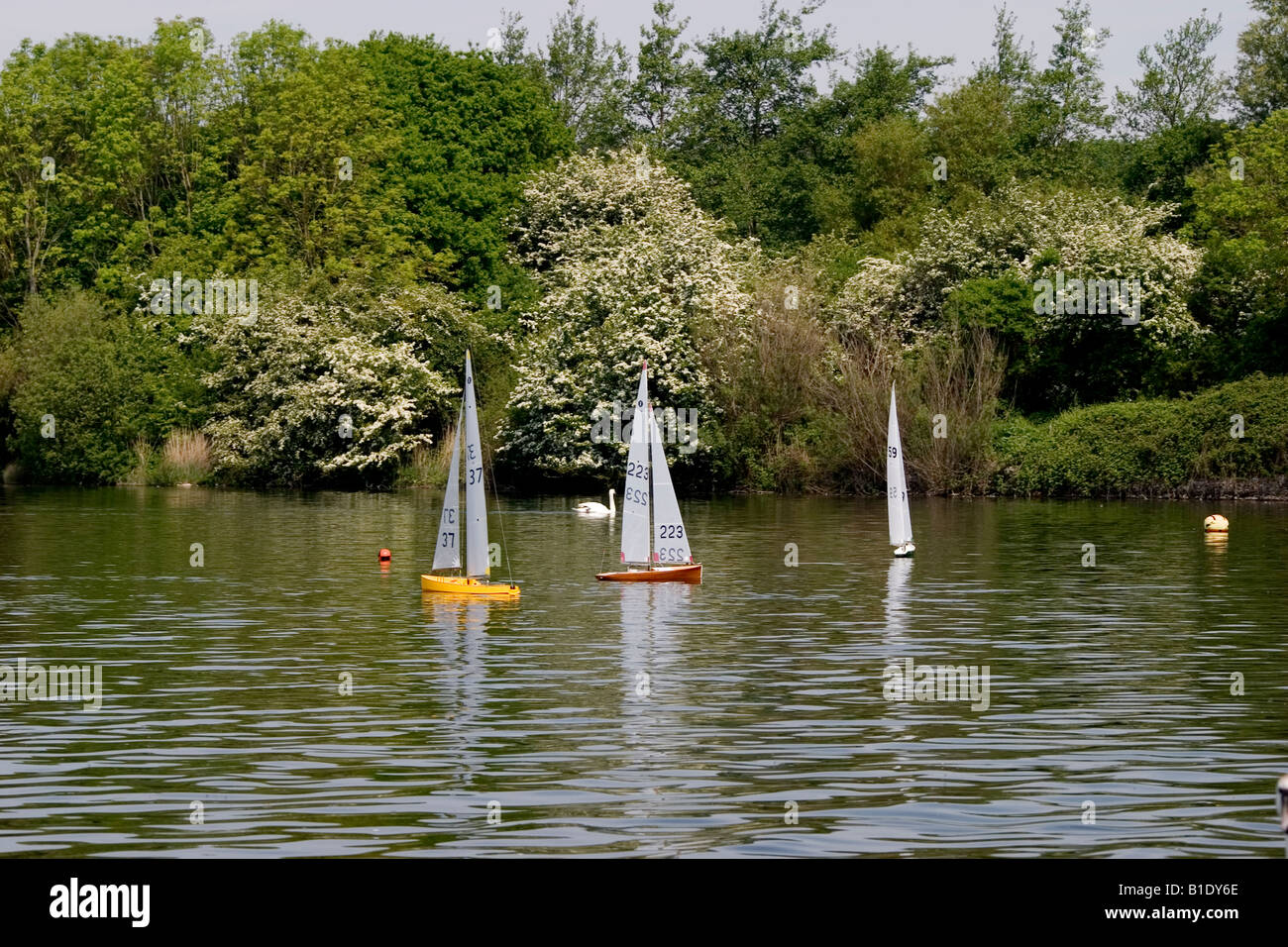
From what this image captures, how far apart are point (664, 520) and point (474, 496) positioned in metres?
6.69

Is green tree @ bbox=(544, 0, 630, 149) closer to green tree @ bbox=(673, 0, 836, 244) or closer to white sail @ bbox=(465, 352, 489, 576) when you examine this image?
green tree @ bbox=(673, 0, 836, 244)

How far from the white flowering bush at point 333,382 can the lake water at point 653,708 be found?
127ft

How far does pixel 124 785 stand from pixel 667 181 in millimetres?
83848

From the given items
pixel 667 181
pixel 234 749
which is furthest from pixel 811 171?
pixel 234 749

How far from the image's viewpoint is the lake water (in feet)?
55.1

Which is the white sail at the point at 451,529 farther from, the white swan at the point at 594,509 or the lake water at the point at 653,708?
the white swan at the point at 594,509

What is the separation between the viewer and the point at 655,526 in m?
41.5

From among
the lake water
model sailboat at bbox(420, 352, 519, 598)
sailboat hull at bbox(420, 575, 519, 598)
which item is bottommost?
A: the lake water

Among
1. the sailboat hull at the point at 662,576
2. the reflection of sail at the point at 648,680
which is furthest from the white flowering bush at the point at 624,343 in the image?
the reflection of sail at the point at 648,680

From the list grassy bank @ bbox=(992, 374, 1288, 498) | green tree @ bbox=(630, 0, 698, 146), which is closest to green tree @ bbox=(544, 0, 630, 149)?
green tree @ bbox=(630, 0, 698, 146)

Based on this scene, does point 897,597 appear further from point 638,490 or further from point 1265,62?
point 1265,62

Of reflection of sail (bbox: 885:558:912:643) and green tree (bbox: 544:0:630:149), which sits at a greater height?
green tree (bbox: 544:0:630:149)

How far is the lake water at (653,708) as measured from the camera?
1680 centimetres

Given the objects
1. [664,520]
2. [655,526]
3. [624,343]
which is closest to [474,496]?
[655,526]
